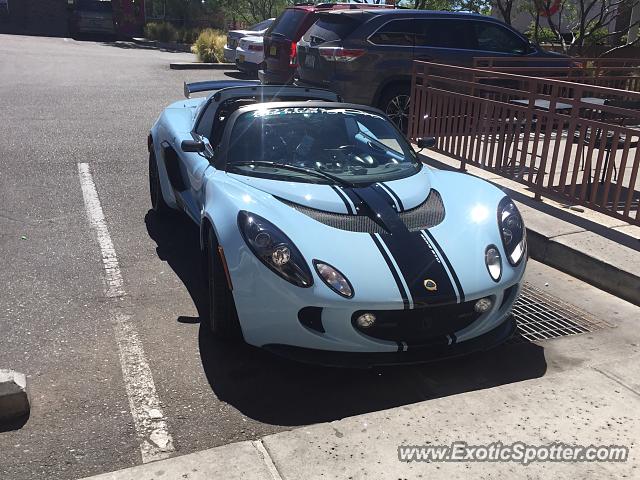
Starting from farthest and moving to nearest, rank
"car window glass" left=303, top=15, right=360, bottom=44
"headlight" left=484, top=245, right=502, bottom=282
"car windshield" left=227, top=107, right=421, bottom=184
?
1. "car window glass" left=303, top=15, right=360, bottom=44
2. "car windshield" left=227, top=107, right=421, bottom=184
3. "headlight" left=484, top=245, right=502, bottom=282

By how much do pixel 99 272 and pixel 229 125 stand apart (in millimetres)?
1503

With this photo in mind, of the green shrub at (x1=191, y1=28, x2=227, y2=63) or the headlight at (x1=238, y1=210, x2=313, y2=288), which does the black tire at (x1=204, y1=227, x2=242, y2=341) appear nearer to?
the headlight at (x1=238, y1=210, x2=313, y2=288)

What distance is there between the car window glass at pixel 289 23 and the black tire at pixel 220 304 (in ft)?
28.4

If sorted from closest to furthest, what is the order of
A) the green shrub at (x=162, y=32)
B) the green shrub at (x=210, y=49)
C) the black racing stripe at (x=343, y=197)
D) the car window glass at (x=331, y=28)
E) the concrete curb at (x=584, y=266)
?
the black racing stripe at (x=343, y=197), the concrete curb at (x=584, y=266), the car window glass at (x=331, y=28), the green shrub at (x=210, y=49), the green shrub at (x=162, y=32)

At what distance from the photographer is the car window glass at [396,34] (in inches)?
354

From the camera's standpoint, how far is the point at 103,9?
32594mm

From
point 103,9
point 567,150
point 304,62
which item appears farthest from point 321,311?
point 103,9

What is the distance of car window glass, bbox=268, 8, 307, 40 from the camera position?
1159cm

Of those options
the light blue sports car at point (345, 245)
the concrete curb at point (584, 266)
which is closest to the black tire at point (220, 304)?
the light blue sports car at point (345, 245)

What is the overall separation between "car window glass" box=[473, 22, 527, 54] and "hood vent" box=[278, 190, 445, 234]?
21.8 ft

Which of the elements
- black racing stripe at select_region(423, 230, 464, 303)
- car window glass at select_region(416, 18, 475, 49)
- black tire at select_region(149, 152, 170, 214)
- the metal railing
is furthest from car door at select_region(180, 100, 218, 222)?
car window glass at select_region(416, 18, 475, 49)

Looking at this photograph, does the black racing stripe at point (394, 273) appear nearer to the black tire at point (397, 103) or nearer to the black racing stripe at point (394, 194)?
the black racing stripe at point (394, 194)

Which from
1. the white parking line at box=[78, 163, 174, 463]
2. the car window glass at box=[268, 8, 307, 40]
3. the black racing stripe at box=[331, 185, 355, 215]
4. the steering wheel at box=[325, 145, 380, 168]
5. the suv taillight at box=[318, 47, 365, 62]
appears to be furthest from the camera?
the car window glass at box=[268, 8, 307, 40]

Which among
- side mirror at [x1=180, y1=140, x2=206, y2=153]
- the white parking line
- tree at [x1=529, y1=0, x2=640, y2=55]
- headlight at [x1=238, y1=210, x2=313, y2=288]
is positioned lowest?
the white parking line
